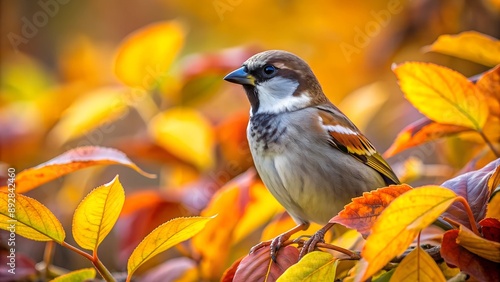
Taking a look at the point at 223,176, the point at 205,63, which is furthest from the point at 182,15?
the point at 223,176

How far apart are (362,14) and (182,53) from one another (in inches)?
52.6

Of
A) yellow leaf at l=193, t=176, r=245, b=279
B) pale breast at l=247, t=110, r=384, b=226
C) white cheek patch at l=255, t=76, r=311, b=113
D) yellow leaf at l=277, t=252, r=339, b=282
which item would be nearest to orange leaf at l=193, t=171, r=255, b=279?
yellow leaf at l=193, t=176, r=245, b=279

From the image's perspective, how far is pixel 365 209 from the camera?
1066 mm

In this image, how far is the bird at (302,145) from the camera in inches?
71.1

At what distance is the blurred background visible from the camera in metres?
2.18

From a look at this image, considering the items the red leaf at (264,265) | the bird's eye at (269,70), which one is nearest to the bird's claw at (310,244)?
the red leaf at (264,265)

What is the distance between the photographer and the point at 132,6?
4.71 meters

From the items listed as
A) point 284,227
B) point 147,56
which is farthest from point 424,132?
point 147,56

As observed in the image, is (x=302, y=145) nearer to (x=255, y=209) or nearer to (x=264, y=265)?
(x=255, y=209)

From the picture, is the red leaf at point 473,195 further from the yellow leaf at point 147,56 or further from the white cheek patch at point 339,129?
the yellow leaf at point 147,56

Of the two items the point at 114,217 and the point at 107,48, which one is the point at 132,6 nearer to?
the point at 107,48

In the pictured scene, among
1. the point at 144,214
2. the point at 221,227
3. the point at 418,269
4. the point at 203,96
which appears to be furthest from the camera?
the point at 203,96

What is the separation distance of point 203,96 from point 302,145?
0.59 metres

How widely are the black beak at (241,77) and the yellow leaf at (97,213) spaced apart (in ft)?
2.94
